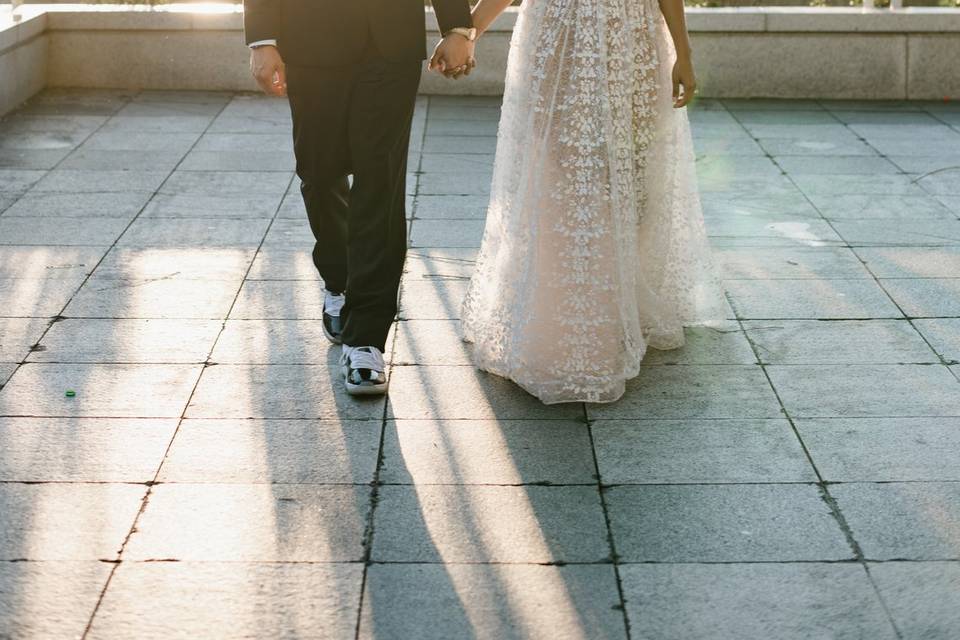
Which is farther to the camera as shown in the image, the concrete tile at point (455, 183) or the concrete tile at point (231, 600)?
the concrete tile at point (455, 183)

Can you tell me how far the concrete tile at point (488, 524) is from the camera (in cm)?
364

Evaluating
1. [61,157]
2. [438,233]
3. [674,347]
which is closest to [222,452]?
[674,347]

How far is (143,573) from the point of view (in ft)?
11.5

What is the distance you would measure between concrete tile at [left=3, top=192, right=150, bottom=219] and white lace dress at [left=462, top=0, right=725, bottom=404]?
2.92 metres

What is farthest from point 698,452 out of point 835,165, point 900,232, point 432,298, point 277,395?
point 835,165

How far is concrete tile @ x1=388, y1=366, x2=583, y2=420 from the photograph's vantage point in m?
4.60

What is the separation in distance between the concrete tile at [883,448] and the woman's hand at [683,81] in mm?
1254

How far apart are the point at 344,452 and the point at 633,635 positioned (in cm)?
136

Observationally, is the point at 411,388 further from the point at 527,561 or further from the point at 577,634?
the point at 577,634

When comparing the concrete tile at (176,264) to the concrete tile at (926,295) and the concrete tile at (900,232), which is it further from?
the concrete tile at (900,232)

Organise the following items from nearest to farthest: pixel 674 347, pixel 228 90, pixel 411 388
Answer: pixel 411 388, pixel 674 347, pixel 228 90

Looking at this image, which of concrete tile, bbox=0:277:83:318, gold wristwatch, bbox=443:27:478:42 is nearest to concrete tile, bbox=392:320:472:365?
gold wristwatch, bbox=443:27:478:42

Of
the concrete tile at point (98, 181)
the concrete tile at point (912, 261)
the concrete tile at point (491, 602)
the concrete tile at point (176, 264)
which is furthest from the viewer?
the concrete tile at point (98, 181)

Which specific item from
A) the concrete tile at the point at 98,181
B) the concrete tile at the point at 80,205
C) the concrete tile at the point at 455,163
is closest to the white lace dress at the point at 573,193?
the concrete tile at the point at 80,205
